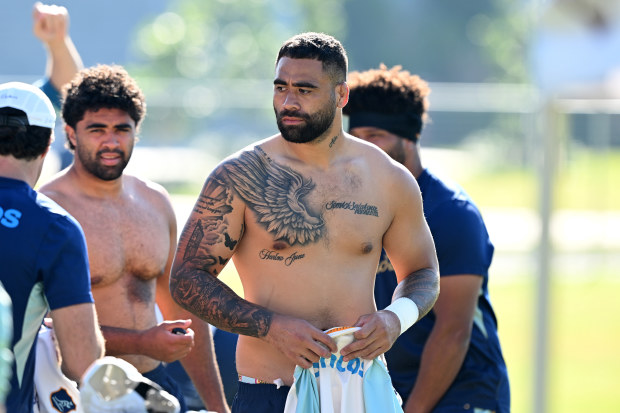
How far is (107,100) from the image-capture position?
4.76 m

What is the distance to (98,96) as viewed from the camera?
15.6ft

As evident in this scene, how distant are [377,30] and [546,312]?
140ft

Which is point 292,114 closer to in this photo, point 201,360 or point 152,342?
point 152,342

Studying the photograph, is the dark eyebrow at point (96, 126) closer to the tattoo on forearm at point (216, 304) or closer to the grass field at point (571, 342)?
the tattoo on forearm at point (216, 304)

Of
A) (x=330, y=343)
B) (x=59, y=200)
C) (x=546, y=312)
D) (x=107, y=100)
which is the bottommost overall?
(x=546, y=312)

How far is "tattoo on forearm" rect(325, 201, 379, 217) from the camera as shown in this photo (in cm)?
396

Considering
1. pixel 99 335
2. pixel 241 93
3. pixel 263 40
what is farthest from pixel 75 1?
pixel 99 335

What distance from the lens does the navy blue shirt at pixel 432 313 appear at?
4.86m

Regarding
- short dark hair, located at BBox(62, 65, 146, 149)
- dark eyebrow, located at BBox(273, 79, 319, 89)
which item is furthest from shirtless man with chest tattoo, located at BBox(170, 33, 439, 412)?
short dark hair, located at BBox(62, 65, 146, 149)

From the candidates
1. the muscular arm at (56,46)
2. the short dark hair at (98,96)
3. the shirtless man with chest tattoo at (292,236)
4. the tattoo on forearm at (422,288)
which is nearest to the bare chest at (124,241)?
the short dark hair at (98,96)

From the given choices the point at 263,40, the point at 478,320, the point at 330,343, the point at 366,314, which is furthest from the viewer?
the point at 263,40

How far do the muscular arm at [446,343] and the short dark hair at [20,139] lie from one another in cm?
205

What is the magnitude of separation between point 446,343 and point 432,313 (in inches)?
7.2

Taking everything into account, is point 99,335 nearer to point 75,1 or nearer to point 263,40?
point 263,40
